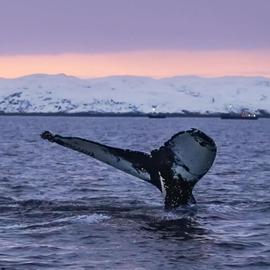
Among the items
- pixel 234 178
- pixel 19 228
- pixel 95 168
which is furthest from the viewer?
pixel 95 168

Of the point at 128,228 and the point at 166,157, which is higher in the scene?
the point at 166,157

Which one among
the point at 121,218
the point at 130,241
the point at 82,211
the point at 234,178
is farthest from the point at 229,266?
the point at 234,178

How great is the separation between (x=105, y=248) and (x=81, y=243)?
2.37 feet

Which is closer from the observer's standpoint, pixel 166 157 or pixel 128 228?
pixel 166 157

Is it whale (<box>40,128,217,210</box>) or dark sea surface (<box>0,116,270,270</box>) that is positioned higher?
whale (<box>40,128,217,210</box>)

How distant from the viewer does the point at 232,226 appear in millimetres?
18406

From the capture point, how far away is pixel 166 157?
17.1 meters

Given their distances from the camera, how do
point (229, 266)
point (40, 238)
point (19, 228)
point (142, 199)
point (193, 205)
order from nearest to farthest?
point (229, 266)
point (40, 238)
point (19, 228)
point (193, 205)
point (142, 199)

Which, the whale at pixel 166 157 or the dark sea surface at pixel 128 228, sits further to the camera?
the whale at pixel 166 157

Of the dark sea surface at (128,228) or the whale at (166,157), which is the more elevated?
the whale at (166,157)

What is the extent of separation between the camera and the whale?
16.3 metres

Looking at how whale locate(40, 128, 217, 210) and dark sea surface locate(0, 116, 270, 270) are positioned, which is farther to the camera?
whale locate(40, 128, 217, 210)

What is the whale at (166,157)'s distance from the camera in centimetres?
1634

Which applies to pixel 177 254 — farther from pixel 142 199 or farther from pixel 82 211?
pixel 142 199
